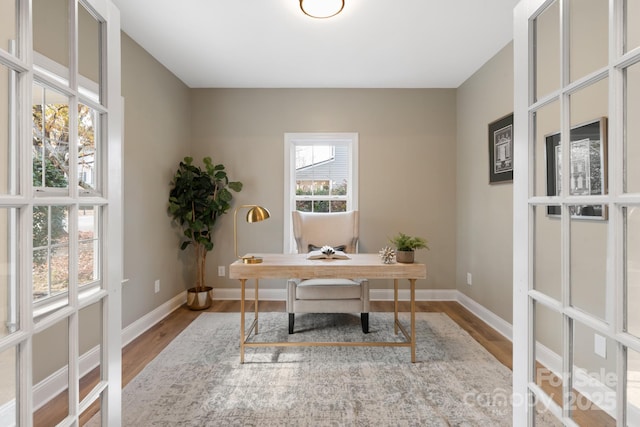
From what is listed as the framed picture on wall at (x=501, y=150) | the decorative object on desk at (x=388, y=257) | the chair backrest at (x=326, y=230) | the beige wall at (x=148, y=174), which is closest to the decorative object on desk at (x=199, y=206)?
the beige wall at (x=148, y=174)

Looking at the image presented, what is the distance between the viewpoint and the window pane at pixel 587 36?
81 centimetres

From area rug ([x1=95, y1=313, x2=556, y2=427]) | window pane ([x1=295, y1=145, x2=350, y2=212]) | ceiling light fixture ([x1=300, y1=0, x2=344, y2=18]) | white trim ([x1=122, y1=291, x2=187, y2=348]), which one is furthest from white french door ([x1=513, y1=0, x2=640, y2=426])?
window pane ([x1=295, y1=145, x2=350, y2=212])

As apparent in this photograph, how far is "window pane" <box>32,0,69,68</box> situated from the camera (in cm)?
83

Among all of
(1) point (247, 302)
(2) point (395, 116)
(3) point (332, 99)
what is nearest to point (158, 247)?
(1) point (247, 302)

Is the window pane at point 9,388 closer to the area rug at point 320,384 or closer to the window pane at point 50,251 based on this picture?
the window pane at point 50,251

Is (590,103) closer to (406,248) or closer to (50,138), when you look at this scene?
(50,138)

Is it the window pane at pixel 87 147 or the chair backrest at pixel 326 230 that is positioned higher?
the window pane at pixel 87 147

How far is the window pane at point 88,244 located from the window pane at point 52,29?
43cm

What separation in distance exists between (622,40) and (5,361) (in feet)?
5.14

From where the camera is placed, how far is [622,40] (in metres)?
0.77

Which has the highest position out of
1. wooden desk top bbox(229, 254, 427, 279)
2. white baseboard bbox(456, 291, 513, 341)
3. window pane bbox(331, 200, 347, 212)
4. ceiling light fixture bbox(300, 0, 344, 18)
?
ceiling light fixture bbox(300, 0, 344, 18)

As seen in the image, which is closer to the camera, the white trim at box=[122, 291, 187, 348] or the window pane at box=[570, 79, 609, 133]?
the window pane at box=[570, 79, 609, 133]

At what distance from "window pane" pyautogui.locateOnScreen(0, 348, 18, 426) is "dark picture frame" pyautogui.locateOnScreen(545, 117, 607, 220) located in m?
1.43

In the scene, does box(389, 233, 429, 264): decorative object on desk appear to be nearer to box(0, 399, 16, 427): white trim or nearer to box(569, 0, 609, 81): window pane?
box(569, 0, 609, 81): window pane
